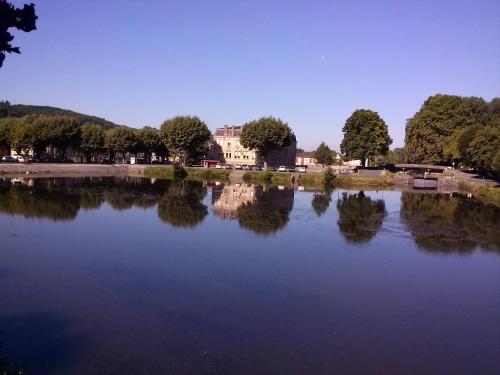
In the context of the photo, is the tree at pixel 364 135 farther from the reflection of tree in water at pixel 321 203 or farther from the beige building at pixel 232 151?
the reflection of tree in water at pixel 321 203

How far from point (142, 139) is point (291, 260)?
253 feet

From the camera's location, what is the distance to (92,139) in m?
85.6

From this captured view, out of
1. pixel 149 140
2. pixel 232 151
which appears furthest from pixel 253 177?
pixel 232 151

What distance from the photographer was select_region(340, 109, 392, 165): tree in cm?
7869

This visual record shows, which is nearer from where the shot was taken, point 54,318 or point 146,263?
point 54,318

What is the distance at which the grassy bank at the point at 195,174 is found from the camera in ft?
242

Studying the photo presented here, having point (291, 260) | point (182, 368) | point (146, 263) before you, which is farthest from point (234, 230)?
point (182, 368)

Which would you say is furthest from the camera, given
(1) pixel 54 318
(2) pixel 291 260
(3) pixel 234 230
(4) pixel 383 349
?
(3) pixel 234 230

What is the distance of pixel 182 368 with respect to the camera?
998 cm

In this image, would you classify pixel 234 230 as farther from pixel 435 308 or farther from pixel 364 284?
pixel 435 308

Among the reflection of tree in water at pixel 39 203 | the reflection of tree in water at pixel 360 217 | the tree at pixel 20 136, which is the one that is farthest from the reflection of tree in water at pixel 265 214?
the tree at pixel 20 136

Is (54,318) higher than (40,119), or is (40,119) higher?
(40,119)

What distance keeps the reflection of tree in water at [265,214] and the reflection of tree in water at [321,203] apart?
2281mm

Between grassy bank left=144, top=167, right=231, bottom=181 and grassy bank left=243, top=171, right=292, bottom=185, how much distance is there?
3819 mm
